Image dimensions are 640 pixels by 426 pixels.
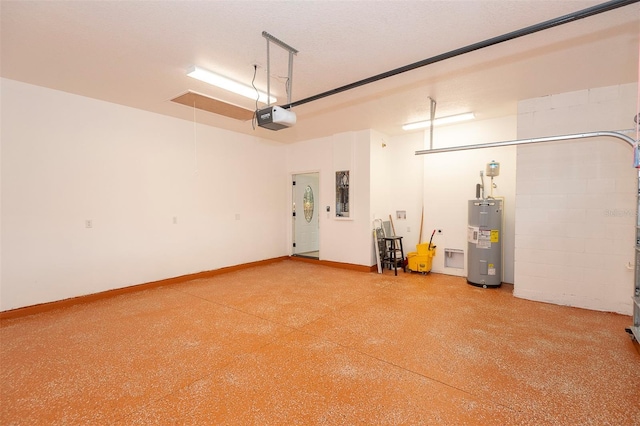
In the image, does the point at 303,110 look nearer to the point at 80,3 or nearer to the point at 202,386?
the point at 80,3

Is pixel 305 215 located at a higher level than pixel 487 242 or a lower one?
higher

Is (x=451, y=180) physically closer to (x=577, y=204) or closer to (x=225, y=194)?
(x=577, y=204)

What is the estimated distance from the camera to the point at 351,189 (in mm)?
6281

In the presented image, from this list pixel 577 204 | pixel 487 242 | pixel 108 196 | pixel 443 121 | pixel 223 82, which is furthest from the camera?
pixel 443 121

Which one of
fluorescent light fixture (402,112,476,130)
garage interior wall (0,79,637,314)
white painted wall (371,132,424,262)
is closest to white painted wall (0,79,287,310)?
garage interior wall (0,79,637,314)

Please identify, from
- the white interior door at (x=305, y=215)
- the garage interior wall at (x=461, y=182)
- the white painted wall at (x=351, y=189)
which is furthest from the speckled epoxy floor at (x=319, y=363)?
the white interior door at (x=305, y=215)

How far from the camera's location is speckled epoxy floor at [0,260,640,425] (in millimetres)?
1977

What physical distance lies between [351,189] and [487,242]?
276cm

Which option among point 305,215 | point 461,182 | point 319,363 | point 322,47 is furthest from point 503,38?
point 305,215

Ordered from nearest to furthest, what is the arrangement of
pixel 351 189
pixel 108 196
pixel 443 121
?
pixel 108 196
pixel 443 121
pixel 351 189

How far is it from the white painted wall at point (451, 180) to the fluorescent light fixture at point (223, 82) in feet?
11.5

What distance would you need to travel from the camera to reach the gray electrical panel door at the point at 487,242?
15.9 feet

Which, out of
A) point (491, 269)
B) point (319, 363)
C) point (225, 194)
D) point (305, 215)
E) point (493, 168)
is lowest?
point (319, 363)

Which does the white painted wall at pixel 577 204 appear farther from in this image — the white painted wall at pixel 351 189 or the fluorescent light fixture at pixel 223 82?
the fluorescent light fixture at pixel 223 82
